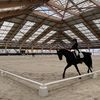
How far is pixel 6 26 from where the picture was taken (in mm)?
34250

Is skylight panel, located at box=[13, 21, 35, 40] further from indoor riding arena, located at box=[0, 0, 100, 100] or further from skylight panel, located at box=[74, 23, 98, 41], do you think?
skylight panel, located at box=[74, 23, 98, 41]

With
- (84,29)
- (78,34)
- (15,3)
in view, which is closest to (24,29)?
(78,34)

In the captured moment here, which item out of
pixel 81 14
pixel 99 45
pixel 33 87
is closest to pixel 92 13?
pixel 81 14

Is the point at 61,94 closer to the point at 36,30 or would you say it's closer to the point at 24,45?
the point at 36,30

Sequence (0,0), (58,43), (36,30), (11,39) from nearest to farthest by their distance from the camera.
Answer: (0,0)
(36,30)
(11,39)
(58,43)

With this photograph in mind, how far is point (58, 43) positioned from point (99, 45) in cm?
1160

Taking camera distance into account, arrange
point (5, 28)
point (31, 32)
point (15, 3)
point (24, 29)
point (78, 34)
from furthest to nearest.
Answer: point (78, 34), point (31, 32), point (24, 29), point (5, 28), point (15, 3)

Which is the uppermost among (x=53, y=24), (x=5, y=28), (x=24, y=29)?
(x=53, y=24)

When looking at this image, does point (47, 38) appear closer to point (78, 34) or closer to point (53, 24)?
point (53, 24)

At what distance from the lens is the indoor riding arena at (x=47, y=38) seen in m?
5.60

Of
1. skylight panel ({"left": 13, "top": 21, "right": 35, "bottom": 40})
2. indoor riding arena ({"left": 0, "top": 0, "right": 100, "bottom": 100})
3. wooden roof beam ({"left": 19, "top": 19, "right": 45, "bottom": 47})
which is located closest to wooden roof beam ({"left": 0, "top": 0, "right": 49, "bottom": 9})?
indoor riding arena ({"left": 0, "top": 0, "right": 100, "bottom": 100})

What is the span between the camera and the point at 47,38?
44844 mm

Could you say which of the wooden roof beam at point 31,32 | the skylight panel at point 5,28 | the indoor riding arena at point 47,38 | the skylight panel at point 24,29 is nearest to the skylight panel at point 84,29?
the indoor riding arena at point 47,38

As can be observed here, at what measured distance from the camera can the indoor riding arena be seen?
18.4ft
